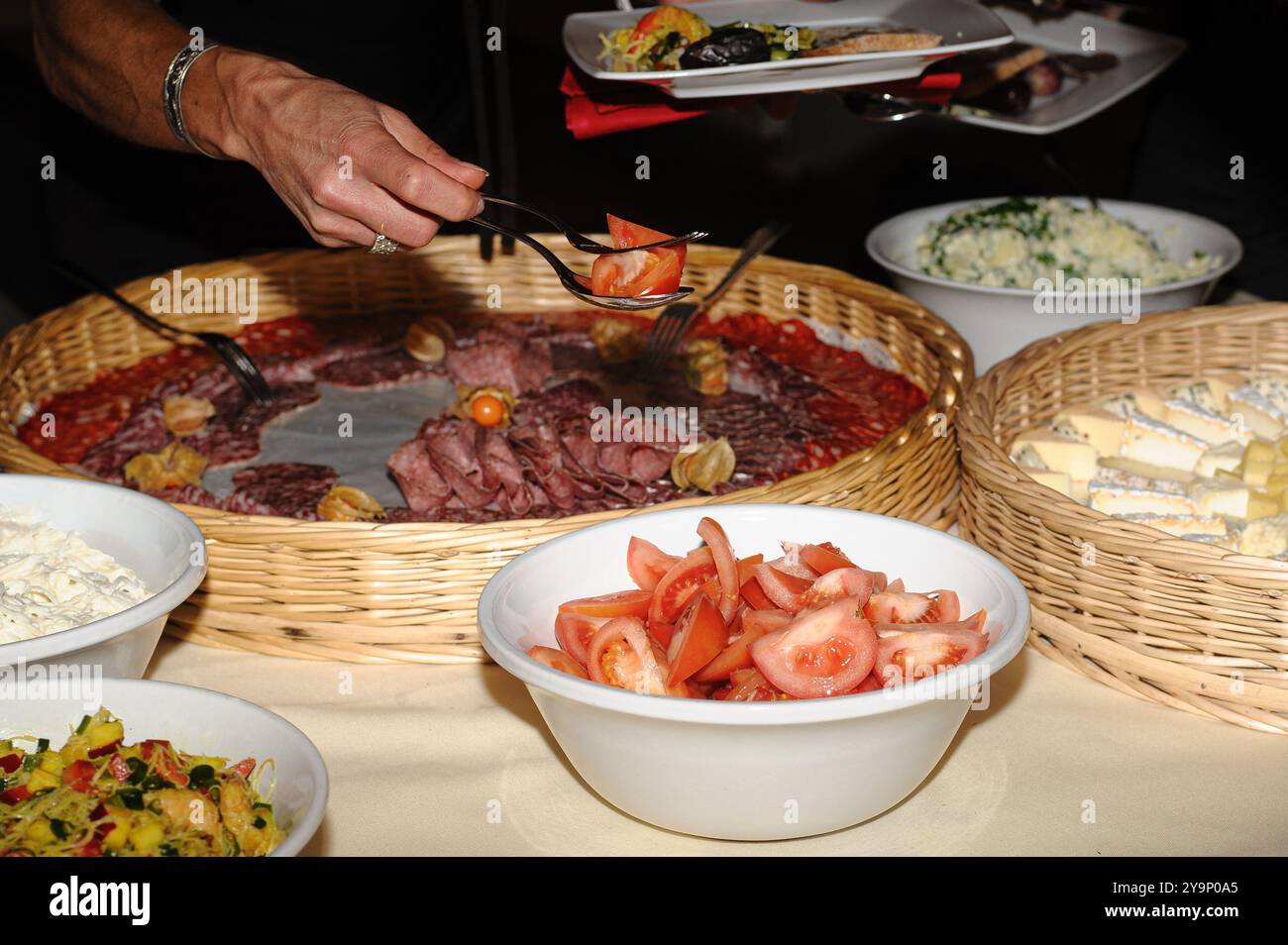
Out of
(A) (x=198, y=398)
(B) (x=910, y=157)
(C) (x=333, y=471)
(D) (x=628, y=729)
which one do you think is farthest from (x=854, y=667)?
(B) (x=910, y=157)

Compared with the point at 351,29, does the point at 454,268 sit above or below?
below

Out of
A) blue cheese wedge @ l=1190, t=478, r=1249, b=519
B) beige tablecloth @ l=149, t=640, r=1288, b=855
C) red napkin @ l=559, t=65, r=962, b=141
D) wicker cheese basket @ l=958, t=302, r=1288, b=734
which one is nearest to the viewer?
beige tablecloth @ l=149, t=640, r=1288, b=855

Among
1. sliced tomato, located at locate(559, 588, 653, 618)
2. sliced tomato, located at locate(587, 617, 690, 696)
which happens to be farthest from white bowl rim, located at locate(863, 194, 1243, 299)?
sliced tomato, located at locate(587, 617, 690, 696)

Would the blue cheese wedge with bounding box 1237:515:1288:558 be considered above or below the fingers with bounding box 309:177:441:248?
below

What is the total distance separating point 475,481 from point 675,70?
2.10 feet

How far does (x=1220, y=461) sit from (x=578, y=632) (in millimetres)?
956

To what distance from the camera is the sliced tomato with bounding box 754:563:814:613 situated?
3.80 ft

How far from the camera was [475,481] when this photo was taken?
1701 mm

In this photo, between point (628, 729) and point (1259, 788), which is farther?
point (1259, 788)

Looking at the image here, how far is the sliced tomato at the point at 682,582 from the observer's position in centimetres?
118

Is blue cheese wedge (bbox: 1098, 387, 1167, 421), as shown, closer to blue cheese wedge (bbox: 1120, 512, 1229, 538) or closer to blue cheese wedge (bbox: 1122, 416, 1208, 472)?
blue cheese wedge (bbox: 1122, 416, 1208, 472)

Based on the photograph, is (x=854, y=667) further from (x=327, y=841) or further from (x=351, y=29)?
(x=351, y=29)

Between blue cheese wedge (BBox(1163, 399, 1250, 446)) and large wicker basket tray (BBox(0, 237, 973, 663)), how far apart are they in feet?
0.95

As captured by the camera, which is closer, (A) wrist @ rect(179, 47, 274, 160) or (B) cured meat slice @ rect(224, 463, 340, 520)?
(A) wrist @ rect(179, 47, 274, 160)
